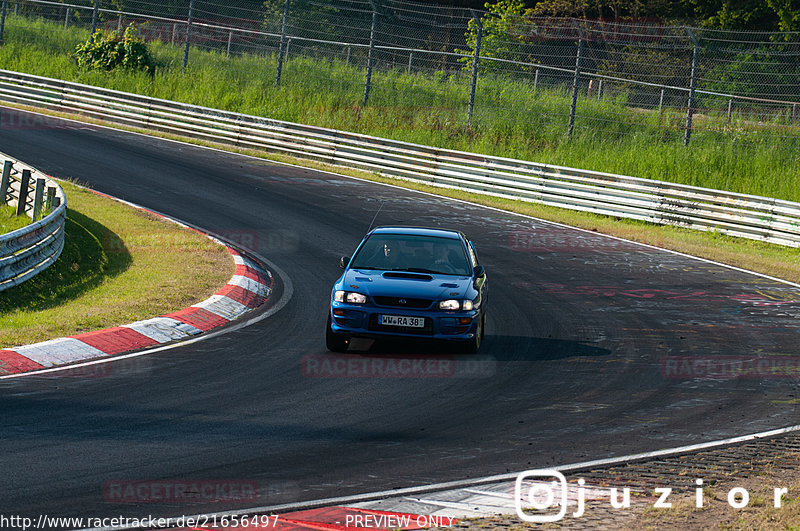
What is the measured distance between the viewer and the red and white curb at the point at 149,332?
32.1 ft

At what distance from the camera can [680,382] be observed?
10453mm

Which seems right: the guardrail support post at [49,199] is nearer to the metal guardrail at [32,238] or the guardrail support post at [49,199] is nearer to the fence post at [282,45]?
the metal guardrail at [32,238]

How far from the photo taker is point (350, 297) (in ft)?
36.0

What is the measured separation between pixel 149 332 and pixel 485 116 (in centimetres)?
1881

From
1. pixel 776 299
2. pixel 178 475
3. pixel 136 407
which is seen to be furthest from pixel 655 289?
pixel 178 475

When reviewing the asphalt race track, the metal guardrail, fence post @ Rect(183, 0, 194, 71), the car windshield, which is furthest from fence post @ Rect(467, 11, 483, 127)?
the car windshield

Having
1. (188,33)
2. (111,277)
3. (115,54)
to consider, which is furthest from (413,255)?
(115,54)

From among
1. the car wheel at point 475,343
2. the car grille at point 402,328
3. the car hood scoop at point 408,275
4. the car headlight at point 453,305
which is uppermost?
the car hood scoop at point 408,275

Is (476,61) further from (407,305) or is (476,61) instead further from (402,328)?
(402,328)

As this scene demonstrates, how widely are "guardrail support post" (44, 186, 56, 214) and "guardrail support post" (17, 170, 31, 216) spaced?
431mm

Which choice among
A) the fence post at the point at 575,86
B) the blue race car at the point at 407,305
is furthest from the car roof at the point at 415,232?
the fence post at the point at 575,86

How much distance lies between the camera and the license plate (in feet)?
35.5

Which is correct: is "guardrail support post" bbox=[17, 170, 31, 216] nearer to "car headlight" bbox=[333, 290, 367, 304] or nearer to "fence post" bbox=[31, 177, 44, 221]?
"fence post" bbox=[31, 177, 44, 221]

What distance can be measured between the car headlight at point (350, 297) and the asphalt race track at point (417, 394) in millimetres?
618
